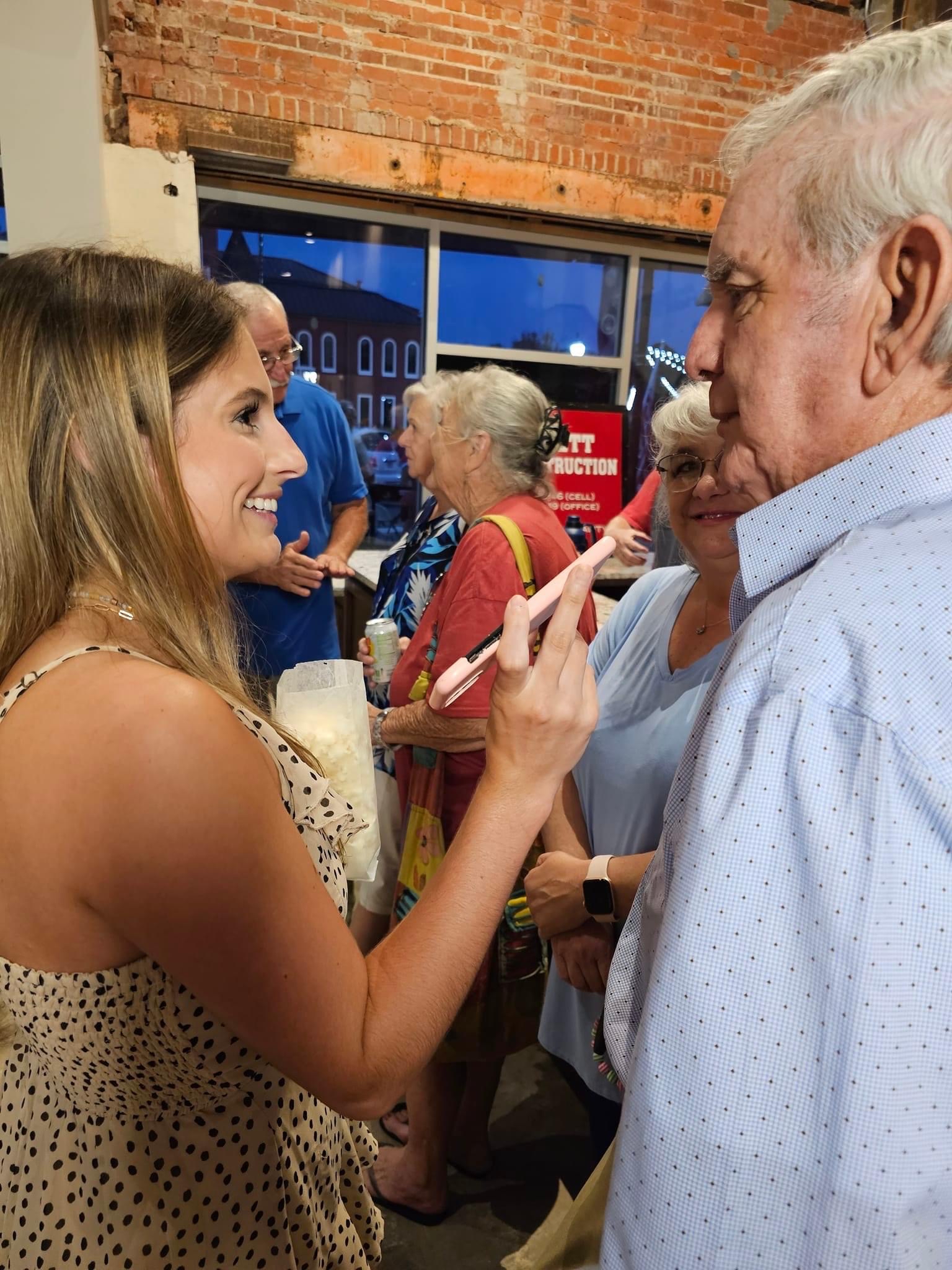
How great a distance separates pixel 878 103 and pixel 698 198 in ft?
16.6

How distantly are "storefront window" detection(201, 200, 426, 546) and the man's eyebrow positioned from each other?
15.0ft

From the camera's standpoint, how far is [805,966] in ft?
1.83

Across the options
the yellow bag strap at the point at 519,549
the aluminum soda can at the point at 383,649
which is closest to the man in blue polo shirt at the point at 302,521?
the aluminum soda can at the point at 383,649

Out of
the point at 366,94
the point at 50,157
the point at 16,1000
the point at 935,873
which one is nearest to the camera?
the point at 935,873

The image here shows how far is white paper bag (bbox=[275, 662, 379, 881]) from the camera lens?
1408 mm

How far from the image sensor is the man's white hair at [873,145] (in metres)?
0.68

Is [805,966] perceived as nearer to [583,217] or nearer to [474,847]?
[474,847]

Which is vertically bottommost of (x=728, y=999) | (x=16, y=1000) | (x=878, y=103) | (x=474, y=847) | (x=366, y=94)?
(x=16, y=1000)

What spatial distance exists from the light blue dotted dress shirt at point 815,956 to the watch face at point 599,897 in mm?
745

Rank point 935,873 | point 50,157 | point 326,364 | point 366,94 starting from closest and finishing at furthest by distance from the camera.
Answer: point 935,873
point 50,157
point 366,94
point 326,364

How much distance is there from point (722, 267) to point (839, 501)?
0.29m

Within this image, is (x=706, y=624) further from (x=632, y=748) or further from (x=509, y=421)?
(x=509, y=421)

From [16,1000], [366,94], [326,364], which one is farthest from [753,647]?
[326,364]

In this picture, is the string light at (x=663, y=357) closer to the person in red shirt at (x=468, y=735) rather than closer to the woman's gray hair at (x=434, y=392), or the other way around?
the woman's gray hair at (x=434, y=392)
